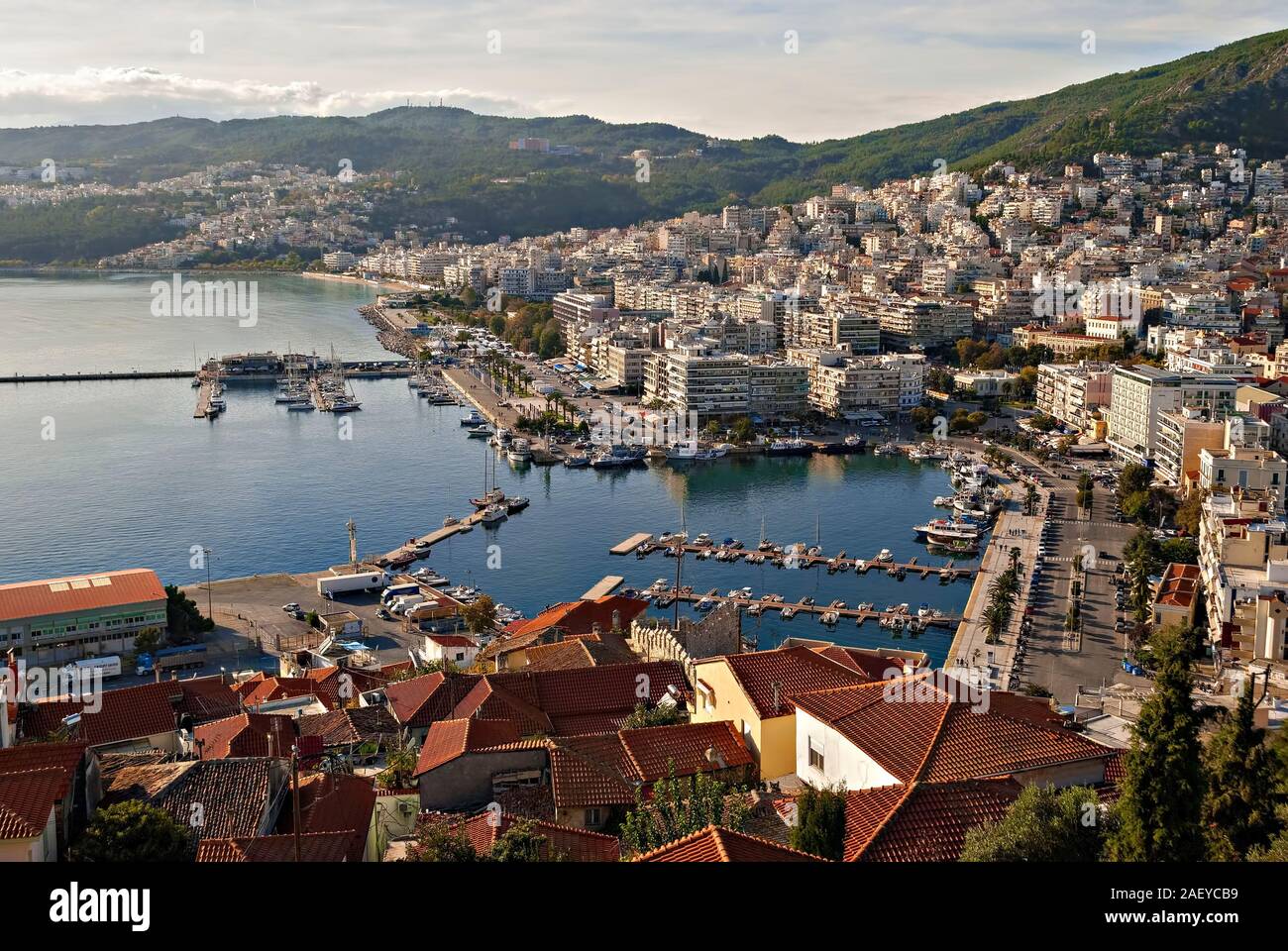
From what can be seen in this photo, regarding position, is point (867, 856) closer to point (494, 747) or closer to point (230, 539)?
point (494, 747)

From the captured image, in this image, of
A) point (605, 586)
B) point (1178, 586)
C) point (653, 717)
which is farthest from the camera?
point (605, 586)

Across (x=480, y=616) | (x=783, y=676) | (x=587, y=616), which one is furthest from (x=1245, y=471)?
(x=783, y=676)

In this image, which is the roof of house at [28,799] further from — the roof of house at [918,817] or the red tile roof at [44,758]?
the roof of house at [918,817]

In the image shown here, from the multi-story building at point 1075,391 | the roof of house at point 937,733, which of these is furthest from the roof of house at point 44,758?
the multi-story building at point 1075,391

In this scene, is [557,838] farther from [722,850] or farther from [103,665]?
[103,665]

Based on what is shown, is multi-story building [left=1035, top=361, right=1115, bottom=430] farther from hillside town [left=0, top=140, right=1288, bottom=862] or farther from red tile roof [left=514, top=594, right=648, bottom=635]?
red tile roof [left=514, top=594, right=648, bottom=635]

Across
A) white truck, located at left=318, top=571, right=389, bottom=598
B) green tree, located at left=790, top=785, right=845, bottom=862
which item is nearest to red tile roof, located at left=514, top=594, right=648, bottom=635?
white truck, located at left=318, top=571, right=389, bottom=598
